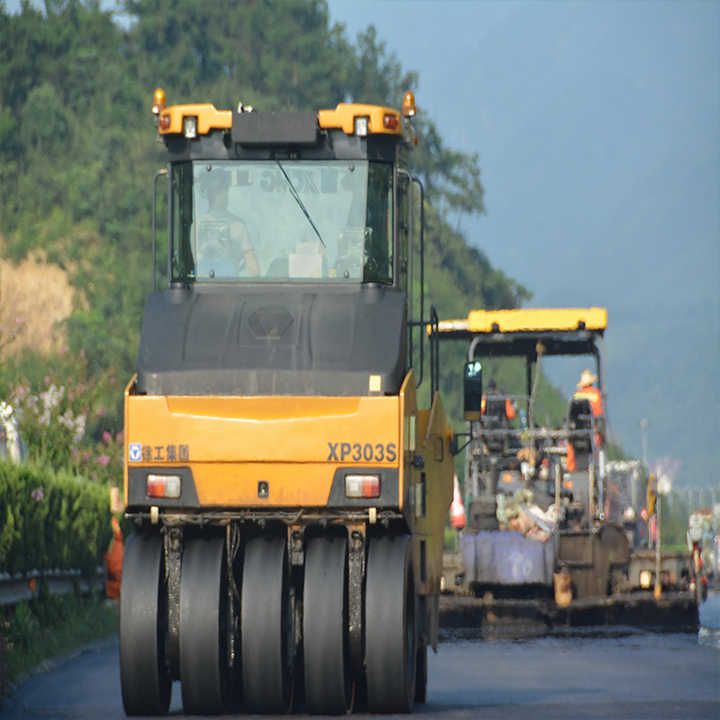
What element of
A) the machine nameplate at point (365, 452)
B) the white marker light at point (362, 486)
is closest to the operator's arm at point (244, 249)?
the machine nameplate at point (365, 452)

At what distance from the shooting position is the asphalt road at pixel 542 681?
14.3 meters

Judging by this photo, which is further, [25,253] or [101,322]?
[25,253]

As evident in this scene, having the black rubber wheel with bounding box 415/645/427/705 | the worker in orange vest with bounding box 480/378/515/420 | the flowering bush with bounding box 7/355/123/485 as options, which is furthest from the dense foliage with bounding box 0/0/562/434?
the black rubber wheel with bounding box 415/645/427/705

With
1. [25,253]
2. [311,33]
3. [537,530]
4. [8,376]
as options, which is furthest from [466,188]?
[537,530]

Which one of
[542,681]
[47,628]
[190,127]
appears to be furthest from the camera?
[47,628]

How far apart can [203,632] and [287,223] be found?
309cm

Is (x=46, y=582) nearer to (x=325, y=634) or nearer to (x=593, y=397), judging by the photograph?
(x=593, y=397)

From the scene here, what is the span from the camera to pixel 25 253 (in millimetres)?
85125

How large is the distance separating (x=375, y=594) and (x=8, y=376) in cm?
5107

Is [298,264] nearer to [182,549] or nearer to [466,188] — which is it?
[182,549]

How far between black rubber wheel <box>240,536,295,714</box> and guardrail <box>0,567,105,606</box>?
18.5ft

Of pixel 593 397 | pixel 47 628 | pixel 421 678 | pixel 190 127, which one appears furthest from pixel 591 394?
pixel 190 127

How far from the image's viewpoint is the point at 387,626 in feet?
43.5

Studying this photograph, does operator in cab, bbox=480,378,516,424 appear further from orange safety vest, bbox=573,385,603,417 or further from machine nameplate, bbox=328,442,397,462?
machine nameplate, bbox=328,442,397,462
